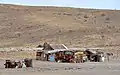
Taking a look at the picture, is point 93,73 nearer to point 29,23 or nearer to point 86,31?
point 86,31

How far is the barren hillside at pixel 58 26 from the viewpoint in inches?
3487

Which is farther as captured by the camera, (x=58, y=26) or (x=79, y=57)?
(x=58, y=26)

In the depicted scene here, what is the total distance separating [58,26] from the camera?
100 meters

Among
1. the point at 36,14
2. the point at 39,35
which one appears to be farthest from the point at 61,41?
the point at 36,14

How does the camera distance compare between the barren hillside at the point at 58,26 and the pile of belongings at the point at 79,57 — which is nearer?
the pile of belongings at the point at 79,57

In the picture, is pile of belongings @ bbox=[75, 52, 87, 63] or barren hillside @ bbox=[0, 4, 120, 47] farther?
barren hillside @ bbox=[0, 4, 120, 47]

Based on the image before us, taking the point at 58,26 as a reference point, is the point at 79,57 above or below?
below

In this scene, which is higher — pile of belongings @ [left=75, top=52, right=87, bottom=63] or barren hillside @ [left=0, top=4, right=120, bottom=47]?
barren hillside @ [left=0, top=4, right=120, bottom=47]

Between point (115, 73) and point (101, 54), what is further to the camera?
point (101, 54)

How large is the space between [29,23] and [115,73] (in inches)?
2169

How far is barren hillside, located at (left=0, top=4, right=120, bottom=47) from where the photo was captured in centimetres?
8856

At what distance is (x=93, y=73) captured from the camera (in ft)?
158

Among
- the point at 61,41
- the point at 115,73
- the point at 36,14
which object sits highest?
the point at 36,14

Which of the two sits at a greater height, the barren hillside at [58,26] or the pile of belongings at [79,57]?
the barren hillside at [58,26]
